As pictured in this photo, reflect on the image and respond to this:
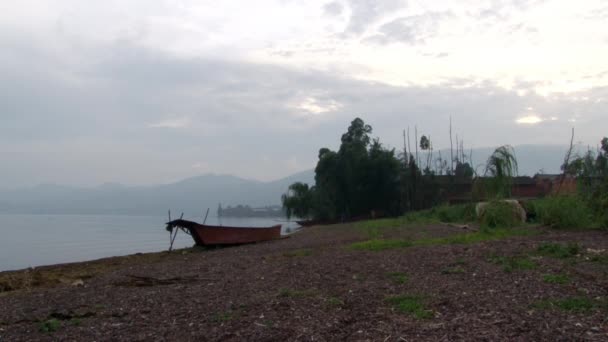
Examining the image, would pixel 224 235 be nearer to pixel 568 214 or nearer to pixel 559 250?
pixel 568 214

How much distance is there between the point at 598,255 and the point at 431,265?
2.51 metres

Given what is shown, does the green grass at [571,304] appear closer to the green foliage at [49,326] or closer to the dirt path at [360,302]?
the dirt path at [360,302]

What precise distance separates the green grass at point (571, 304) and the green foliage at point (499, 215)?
441 inches

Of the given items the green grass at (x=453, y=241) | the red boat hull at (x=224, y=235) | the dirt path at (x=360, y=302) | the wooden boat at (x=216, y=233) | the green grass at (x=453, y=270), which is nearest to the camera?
the dirt path at (x=360, y=302)

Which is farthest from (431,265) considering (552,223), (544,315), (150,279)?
(552,223)

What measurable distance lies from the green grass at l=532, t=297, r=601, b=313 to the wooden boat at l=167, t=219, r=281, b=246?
16.6m

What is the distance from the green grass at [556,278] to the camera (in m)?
6.88

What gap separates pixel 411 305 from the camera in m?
6.19

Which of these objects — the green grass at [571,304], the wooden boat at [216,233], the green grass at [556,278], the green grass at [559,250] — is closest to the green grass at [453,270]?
the green grass at [556,278]

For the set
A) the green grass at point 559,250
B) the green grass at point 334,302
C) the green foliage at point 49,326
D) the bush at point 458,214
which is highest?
the bush at point 458,214

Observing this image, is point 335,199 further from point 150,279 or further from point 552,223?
point 150,279

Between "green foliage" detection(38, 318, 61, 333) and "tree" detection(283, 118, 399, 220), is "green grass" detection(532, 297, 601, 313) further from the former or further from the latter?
"tree" detection(283, 118, 399, 220)

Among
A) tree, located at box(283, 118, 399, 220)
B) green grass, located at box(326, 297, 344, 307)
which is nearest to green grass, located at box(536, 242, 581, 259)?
green grass, located at box(326, 297, 344, 307)

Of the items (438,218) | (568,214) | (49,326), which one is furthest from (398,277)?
(438,218)
